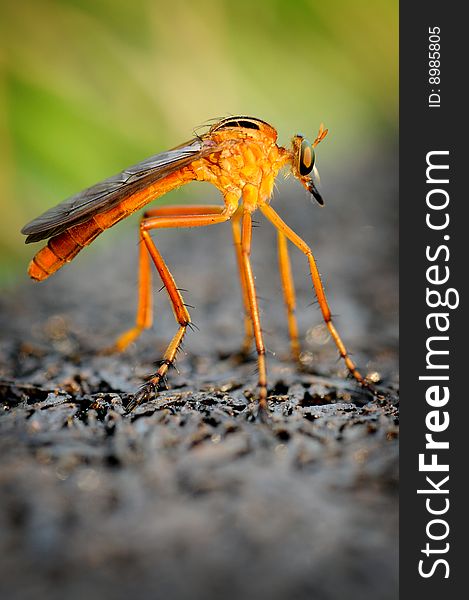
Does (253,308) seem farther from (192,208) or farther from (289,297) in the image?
(192,208)

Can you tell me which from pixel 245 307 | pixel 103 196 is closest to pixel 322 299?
pixel 245 307

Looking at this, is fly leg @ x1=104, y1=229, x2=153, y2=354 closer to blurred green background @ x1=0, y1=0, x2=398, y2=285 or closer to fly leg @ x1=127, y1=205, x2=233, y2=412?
fly leg @ x1=127, y1=205, x2=233, y2=412

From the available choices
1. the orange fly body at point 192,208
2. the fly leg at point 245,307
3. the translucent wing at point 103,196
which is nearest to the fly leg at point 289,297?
the orange fly body at point 192,208

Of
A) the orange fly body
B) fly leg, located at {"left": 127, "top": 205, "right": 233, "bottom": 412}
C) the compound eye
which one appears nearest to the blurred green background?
the orange fly body

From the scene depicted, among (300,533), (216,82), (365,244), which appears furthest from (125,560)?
(216,82)

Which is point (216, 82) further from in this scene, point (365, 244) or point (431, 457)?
point (431, 457)
